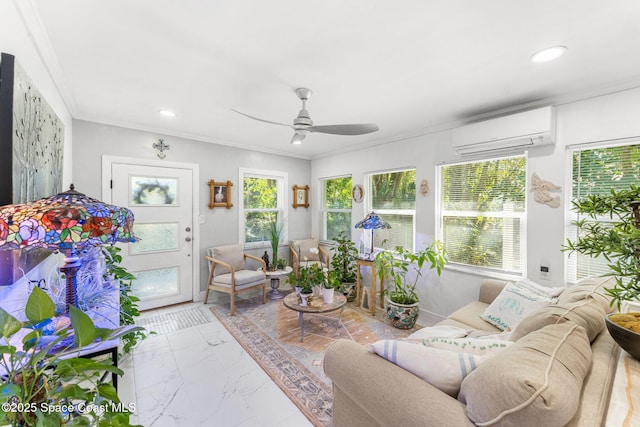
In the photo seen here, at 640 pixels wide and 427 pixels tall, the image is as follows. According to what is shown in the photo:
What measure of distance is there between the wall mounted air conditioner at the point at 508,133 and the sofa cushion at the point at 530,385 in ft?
6.50

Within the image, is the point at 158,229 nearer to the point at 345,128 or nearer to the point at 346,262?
the point at 346,262

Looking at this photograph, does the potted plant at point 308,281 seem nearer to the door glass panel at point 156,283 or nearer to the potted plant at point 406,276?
the potted plant at point 406,276

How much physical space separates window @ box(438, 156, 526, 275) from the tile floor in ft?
7.75

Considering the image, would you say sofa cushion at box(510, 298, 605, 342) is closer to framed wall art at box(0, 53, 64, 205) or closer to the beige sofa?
the beige sofa

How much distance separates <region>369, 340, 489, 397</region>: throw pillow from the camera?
1004 mm

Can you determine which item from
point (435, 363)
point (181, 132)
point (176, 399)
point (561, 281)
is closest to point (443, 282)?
point (561, 281)

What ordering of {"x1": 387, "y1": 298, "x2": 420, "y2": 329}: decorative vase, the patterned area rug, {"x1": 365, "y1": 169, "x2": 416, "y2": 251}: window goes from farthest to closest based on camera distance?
1. {"x1": 365, "y1": 169, "x2": 416, "y2": 251}: window
2. {"x1": 387, "y1": 298, "x2": 420, "y2": 329}: decorative vase
3. the patterned area rug

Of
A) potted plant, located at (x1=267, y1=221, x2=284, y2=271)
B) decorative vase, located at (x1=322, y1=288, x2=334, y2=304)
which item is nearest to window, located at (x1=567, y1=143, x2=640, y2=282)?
decorative vase, located at (x1=322, y1=288, x2=334, y2=304)

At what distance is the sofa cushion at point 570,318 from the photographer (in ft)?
3.89

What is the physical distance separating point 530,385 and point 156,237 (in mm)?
3829

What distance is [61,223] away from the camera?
1.00 m

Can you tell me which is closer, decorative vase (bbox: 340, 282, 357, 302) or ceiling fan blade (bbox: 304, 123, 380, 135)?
ceiling fan blade (bbox: 304, 123, 380, 135)

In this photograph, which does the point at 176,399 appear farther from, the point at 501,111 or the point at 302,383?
the point at 501,111

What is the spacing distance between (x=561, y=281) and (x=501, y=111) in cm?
164
